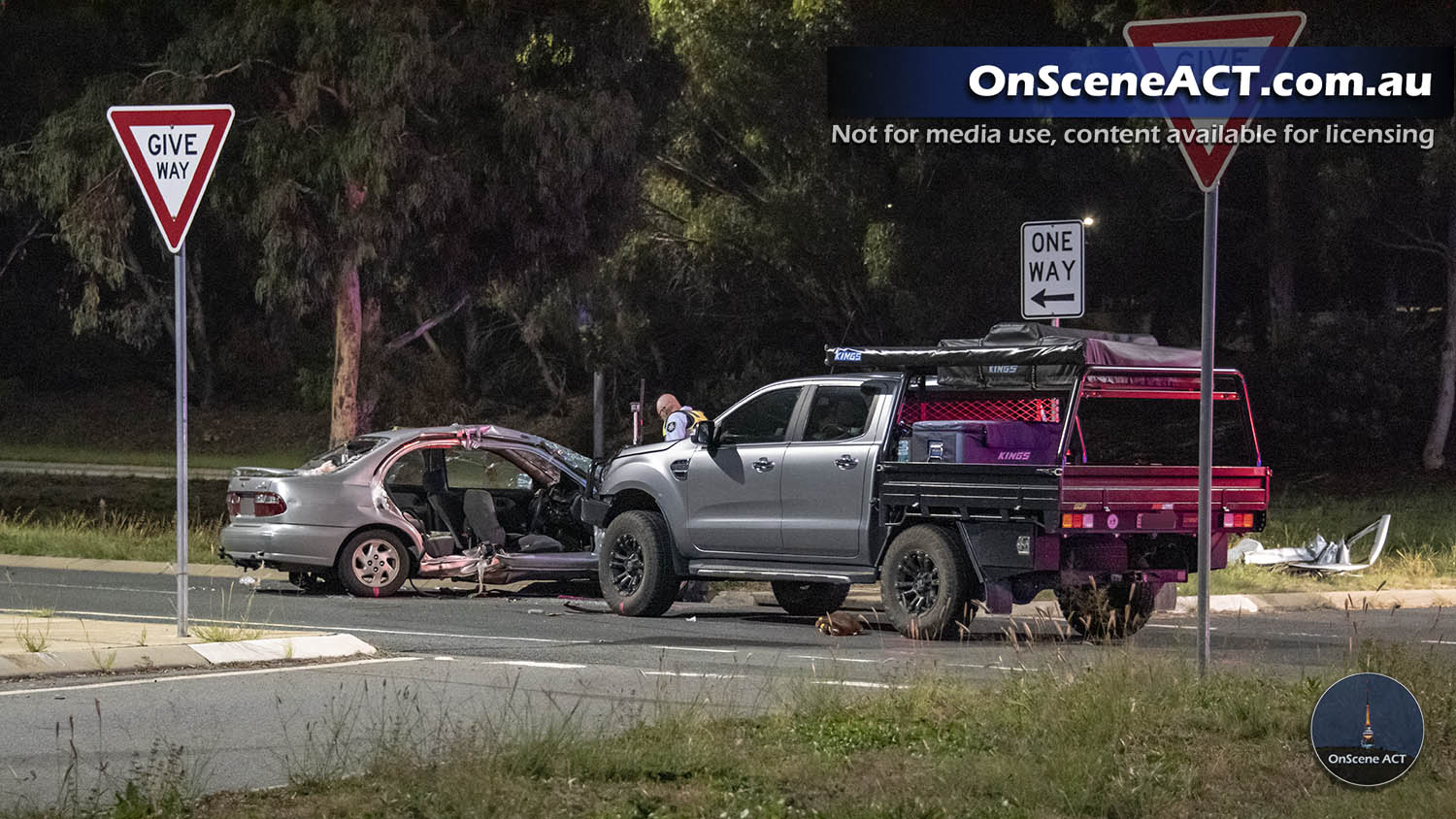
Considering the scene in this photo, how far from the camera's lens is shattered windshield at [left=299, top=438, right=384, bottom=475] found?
18.7 m

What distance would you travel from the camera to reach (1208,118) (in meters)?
9.80

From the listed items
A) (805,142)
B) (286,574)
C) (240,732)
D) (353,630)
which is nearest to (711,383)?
(805,142)

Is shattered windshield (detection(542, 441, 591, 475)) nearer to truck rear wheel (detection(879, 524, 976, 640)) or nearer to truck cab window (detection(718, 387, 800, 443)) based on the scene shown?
truck cab window (detection(718, 387, 800, 443))

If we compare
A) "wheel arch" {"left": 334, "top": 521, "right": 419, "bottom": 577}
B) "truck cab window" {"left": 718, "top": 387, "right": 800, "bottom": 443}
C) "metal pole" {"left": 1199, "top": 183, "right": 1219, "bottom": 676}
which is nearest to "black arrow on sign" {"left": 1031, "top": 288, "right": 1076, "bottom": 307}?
"truck cab window" {"left": 718, "top": 387, "right": 800, "bottom": 443}

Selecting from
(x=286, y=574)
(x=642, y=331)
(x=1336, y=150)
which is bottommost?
(x=286, y=574)

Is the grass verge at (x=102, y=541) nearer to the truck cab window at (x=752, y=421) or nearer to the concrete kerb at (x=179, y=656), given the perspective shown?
the truck cab window at (x=752, y=421)

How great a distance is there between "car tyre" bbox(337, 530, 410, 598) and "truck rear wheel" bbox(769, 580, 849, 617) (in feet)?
11.1

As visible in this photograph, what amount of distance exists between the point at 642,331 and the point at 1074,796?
34.7 meters

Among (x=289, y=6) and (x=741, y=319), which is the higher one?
(x=289, y=6)

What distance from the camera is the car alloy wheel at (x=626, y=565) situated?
56.8 feet

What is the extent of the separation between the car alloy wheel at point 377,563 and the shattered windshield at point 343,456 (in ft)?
2.44

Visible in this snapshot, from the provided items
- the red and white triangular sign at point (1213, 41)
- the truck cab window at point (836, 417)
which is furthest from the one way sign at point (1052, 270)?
the red and white triangular sign at point (1213, 41)

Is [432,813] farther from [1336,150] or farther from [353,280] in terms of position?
[1336,150]

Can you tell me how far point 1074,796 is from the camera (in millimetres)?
7680
